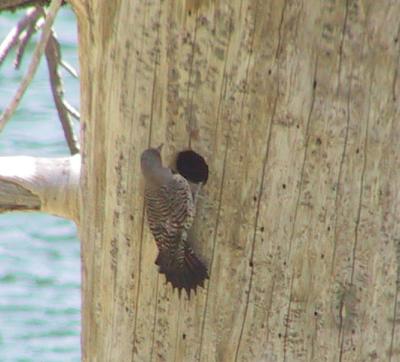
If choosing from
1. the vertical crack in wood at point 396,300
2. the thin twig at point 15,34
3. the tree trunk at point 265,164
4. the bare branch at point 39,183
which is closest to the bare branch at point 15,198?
the bare branch at point 39,183

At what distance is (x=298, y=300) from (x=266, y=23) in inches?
26.3

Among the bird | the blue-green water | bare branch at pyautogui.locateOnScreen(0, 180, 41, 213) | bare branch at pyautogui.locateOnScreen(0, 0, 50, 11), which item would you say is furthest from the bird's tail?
the blue-green water

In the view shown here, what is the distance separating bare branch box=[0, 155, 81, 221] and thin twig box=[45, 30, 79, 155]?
44 cm

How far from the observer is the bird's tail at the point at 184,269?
3275 millimetres

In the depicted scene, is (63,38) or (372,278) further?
(63,38)

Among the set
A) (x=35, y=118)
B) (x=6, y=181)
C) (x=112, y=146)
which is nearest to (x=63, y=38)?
(x=35, y=118)

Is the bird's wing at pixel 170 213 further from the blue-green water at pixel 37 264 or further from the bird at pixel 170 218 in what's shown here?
the blue-green water at pixel 37 264

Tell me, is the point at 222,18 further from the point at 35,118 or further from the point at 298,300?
the point at 35,118

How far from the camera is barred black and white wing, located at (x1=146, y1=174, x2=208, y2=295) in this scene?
332cm

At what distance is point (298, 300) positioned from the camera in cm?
333

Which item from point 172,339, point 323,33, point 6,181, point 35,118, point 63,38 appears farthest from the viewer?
point 63,38

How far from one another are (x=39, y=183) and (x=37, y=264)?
426 centimetres

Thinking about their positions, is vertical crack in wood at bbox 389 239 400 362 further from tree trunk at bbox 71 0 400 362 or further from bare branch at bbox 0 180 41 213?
bare branch at bbox 0 180 41 213

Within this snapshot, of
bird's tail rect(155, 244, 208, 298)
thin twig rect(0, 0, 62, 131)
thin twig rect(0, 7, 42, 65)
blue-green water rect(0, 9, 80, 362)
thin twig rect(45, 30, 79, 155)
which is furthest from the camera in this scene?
blue-green water rect(0, 9, 80, 362)
